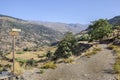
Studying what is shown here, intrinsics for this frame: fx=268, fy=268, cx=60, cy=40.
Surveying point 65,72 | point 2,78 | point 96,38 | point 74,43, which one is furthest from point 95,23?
point 2,78

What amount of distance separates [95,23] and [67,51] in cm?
2005

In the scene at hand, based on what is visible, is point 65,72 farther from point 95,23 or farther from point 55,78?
point 95,23

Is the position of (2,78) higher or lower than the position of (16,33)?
lower

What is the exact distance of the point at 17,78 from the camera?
27.4 m

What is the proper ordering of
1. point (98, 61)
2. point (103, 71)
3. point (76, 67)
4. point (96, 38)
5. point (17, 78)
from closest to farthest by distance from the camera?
1. point (17, 78)
2. point (103, 71)
3. point (76, 67)
4. point (98, 61)
5. point (96, 38)

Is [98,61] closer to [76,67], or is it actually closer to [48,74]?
[76,67]

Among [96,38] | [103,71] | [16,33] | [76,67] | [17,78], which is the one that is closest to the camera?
[16,33]

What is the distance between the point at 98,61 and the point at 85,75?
8.53 m

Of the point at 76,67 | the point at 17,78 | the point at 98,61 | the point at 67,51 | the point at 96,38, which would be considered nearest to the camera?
the point at 17,78

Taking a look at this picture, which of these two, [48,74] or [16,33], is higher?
[16,33]

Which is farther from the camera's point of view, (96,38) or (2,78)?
(96,38)

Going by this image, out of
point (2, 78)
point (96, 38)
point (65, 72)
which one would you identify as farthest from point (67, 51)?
point (2, 78)

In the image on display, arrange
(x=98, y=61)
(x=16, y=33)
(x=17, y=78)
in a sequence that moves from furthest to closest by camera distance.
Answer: (x=98, y=61)
(x=17, y=78)
(x=16, y=33)

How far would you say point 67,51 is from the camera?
2630 inches
